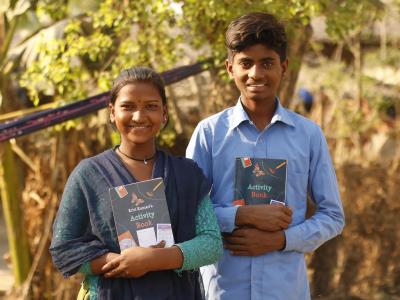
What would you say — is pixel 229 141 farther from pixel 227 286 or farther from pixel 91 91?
pixel 91 91

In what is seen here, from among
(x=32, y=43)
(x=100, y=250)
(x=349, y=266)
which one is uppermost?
(x=32, y=43)

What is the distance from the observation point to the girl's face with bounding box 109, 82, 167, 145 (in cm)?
234

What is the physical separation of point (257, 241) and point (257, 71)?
582 millimetres

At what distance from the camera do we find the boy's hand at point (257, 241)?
8.12 feet

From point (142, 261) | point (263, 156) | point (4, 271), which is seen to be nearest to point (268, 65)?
point (263, 156)

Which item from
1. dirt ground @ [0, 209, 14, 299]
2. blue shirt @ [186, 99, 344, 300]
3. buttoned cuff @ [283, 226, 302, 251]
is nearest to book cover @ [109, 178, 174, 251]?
blue shirt @ [186, 99, 344, 300]

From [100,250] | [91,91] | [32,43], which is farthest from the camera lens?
[32,43]

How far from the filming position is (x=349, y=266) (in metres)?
5.60

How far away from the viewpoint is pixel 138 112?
233 cm

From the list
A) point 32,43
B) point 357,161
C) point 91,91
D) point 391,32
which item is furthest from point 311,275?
point 391,32

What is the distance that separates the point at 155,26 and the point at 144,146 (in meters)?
2.29

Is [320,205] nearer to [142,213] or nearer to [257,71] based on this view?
[257,71]

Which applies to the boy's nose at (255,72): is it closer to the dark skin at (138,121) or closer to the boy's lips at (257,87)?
the boy's lips at (257,87)

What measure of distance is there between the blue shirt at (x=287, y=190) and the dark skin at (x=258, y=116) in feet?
0.13
